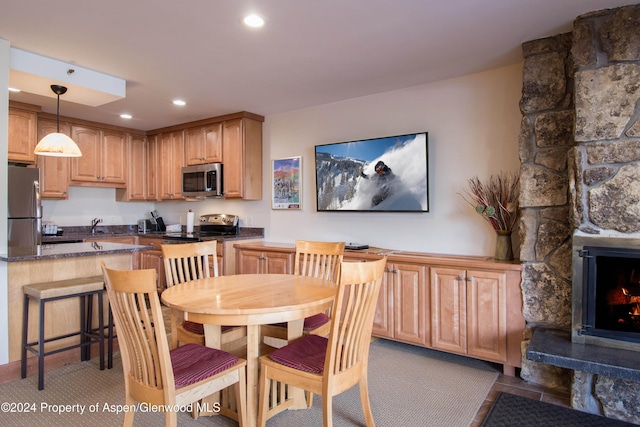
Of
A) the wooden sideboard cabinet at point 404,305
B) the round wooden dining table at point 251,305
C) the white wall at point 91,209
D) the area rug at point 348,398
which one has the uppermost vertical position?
the white wall at point 91,209

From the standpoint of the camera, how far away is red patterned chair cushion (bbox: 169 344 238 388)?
1735mm

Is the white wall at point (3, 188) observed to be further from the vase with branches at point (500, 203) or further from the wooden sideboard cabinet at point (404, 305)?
the vase with branches at point (500, 203)

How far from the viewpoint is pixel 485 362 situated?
3.08 metres

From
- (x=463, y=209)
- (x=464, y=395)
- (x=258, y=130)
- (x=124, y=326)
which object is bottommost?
(x=464, y=395)

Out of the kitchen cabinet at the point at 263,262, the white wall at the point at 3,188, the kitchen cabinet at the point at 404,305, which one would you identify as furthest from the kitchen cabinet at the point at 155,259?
the kitchen cabinet at the point at 404,305

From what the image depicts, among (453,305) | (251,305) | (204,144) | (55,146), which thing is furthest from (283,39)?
(204,144)

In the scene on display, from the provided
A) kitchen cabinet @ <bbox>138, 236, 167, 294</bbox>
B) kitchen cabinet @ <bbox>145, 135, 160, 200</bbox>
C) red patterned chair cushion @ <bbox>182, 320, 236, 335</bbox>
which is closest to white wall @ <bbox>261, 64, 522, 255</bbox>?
red patterned chair cushion @ <bbox>182, 320, 236, 335</bbox>

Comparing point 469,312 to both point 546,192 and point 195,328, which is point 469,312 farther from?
point 195,328

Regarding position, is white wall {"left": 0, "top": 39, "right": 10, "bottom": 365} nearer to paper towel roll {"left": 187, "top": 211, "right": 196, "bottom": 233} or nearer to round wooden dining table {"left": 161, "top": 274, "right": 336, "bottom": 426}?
round wooden dining table {"left": 161, "top": 274, "right": 336, "bottom": 426}

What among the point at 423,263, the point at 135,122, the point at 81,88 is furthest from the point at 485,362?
the point at 135,122

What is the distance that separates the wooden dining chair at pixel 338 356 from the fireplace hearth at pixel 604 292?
4.62 ft

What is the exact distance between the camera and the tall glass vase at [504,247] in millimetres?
2994

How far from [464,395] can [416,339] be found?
68 cm

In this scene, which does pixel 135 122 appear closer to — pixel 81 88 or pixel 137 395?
pixel 81 88
